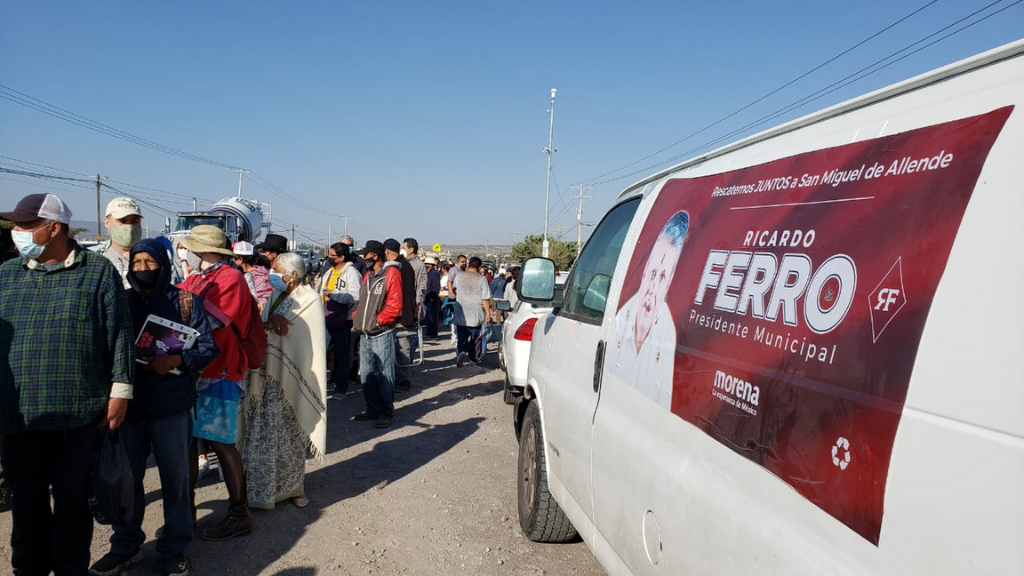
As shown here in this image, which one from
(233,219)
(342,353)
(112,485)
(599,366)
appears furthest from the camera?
(233,219)

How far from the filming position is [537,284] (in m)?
3.94

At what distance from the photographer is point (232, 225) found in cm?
2714

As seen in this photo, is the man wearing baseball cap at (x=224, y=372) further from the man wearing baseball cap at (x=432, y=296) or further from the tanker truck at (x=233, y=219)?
the tanker truck at (x=233, y=219)


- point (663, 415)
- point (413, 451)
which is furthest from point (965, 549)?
point (413, 451)

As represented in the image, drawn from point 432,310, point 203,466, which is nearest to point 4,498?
point 203,466

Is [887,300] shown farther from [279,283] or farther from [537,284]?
[279,283]

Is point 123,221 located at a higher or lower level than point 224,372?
higher

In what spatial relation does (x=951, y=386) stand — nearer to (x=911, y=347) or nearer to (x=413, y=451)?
(x=911, y=347)

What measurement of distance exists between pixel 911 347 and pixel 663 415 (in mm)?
973

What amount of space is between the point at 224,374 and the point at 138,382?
66cm

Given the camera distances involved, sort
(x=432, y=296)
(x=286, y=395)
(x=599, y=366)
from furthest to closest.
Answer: (x=432, y=296) < (x=286, y=395) < (x=599, y=366)

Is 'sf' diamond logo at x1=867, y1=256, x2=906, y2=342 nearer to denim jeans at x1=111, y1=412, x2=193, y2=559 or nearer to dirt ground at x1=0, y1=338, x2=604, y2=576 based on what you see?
dirt ground at x1=0, y1=338, x2=604, y2=576

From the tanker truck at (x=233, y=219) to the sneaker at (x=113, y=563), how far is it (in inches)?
856

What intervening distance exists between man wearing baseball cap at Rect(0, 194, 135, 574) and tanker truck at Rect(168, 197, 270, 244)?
72.6 feet
